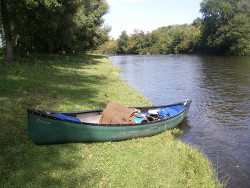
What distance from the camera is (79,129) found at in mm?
7777

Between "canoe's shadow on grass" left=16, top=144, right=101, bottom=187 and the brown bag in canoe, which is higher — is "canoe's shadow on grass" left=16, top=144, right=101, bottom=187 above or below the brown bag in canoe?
below

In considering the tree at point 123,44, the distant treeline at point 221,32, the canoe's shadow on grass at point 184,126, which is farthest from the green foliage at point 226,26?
the tree at point 123,44

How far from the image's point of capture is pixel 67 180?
6.16 meters

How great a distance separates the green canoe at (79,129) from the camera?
7184mm

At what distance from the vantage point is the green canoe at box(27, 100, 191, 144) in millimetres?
7184

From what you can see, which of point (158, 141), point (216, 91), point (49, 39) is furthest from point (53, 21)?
point (158, 141)

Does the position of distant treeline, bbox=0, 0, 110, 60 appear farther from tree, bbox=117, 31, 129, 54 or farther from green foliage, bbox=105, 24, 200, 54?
tree, bbox=117, 31, 129, 54

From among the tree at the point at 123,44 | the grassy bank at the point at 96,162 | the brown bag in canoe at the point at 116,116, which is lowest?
the grassy bank at the point at 96,162

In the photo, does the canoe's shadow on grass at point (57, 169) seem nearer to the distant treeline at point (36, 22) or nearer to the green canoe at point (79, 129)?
the green canoe at point (79, 129)

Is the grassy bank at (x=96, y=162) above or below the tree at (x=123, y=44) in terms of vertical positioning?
below

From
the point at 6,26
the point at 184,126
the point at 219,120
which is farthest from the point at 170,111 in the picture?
the point at 6,26

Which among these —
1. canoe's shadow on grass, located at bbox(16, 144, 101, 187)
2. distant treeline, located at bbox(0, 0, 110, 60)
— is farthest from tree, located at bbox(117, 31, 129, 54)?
canoe's shadow on grass, located at bbox(16, 144, 101, 187)

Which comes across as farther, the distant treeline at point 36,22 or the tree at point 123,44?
the tree at point 123,44

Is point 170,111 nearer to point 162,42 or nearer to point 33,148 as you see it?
point 33,148
